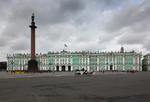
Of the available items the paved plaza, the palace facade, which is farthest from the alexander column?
the palace facade

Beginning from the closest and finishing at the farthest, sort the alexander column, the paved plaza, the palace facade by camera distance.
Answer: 1. the paved plaza
2. the alexander column
3. the palace facade

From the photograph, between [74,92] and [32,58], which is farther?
[32,58]

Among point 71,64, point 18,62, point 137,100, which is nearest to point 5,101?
point 137,100

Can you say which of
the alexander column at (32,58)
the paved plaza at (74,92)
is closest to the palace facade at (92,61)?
the alexander column at (32,58)

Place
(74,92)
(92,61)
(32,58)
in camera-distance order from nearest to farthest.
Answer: (74,92), (32,58), (92,61)

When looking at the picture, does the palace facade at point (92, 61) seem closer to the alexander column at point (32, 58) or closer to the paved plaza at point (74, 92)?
the alexander column at point (32, 58)

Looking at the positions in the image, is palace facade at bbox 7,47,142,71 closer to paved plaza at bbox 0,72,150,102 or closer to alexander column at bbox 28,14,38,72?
alexander column at bbox 28,14,38,72

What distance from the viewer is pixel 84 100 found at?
308 inches

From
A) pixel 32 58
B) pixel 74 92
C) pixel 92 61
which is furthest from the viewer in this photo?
pixel 92 61

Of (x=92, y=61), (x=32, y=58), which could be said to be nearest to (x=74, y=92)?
(x=32, y=58)

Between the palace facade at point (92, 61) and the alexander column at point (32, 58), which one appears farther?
the palace facade at point (92, 61)

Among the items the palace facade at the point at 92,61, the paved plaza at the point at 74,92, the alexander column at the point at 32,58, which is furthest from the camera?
the palace facade at the point at 92,61

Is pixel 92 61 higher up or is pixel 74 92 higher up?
pixel 74 92

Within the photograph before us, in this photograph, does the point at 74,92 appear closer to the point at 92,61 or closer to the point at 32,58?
the point at 32,58
